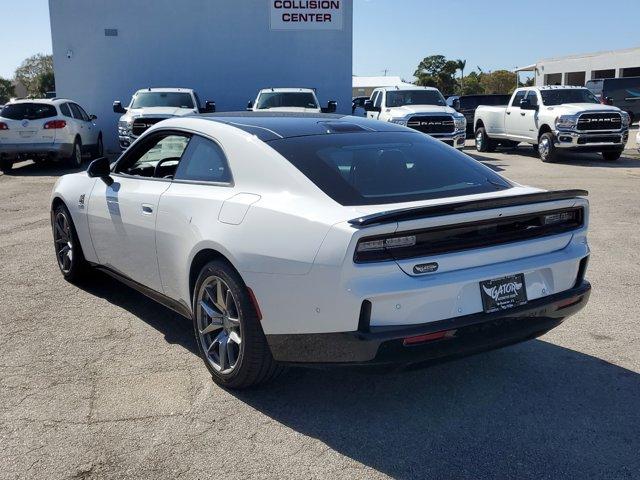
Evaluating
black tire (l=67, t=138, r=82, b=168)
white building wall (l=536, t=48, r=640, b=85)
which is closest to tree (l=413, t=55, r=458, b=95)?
white building wall (l=536, t=48, r=640, b=85)

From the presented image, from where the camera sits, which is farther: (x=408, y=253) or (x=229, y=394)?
(x=229, y=394)

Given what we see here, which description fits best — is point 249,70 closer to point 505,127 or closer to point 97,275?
point 505,127

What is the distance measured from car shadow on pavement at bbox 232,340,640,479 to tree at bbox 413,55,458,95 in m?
84.3

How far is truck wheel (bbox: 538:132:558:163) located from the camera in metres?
17.7

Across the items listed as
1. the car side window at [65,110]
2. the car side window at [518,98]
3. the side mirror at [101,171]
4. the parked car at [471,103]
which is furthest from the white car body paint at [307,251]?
the parked car at [471,103]

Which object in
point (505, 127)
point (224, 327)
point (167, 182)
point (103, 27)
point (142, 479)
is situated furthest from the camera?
point (103, 27)

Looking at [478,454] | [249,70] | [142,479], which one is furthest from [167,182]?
[249,70]

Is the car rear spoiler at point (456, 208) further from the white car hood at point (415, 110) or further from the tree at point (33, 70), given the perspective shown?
the tree at point (33, 70)

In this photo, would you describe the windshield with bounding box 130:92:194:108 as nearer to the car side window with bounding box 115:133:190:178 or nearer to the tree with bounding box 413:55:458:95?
the car side window with bounding box 115:133:190:178

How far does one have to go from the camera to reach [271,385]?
4051mm

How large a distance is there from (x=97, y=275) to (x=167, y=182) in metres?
2.11

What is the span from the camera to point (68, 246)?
20.4 ft

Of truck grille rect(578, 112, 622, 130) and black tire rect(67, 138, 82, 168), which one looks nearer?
A: truck grille rect(578, 112, 622, 130)

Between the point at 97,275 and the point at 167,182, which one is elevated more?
the point at 167,182
